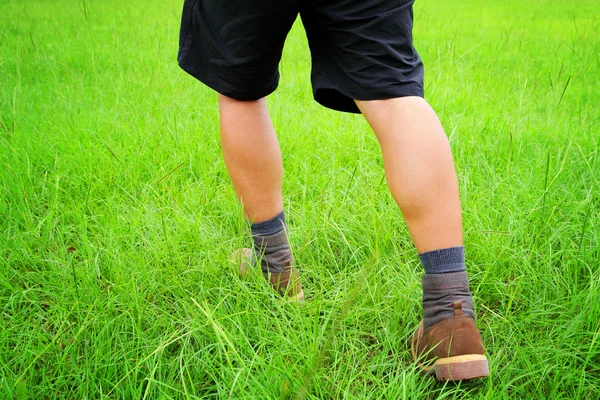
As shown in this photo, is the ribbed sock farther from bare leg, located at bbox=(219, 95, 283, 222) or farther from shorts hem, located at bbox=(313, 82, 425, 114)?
bare leg, located at bbox=(219, 95, 283, 222)

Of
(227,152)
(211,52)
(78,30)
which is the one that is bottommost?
(78,30)

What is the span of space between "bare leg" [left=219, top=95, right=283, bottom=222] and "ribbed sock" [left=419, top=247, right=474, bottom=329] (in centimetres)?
46

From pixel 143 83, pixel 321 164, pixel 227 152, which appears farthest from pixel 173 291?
pixel 143 83

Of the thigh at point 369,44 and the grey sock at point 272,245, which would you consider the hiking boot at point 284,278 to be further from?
the thigh at point 369,44

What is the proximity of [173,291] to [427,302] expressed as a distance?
65cm

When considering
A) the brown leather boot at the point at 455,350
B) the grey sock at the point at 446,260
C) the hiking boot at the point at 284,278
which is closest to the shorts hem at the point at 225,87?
the hiking boot at the point at 284,278

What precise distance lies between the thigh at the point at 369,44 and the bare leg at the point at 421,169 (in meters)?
0.03

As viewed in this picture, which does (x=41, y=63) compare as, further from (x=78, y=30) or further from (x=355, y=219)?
(x=355, y=219)

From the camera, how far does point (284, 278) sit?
1316 millimetres

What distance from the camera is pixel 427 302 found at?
106 cm

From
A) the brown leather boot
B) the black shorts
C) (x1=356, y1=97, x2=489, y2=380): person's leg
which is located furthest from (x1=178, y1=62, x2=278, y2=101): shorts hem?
the brown leather boot

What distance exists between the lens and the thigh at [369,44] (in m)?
0.99

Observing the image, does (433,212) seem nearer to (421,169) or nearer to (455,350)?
(421,169)

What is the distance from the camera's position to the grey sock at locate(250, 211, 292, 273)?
4.36 ft
